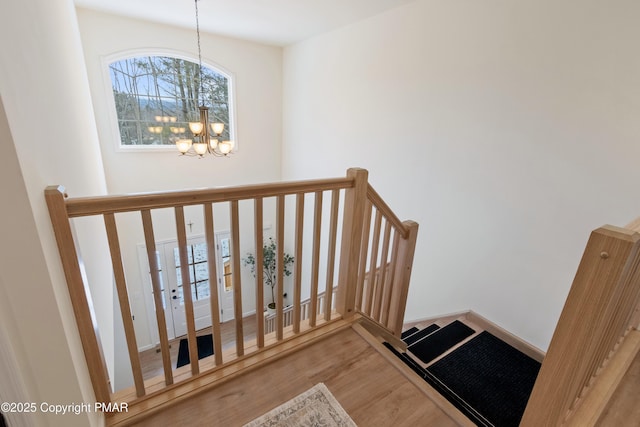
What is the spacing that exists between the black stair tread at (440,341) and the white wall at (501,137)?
249 mm

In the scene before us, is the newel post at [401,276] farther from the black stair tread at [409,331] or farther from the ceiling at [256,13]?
the ceiling at [256,13]

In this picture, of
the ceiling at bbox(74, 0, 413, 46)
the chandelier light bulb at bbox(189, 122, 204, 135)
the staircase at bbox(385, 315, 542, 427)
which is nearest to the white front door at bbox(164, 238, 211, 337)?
the chandelier light bulb at bbox(189, 122, 204, 135)

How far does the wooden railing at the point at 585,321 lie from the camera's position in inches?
32.7

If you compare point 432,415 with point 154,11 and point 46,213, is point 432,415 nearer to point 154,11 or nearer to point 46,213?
point 46,213

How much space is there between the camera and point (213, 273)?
1310 millimetres

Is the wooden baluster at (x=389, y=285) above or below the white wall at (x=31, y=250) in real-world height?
below

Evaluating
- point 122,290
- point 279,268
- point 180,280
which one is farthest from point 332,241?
point 180,280

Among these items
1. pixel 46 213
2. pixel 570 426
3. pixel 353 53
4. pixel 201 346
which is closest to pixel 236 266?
pixel 46 213

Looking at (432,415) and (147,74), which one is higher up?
(147,74)

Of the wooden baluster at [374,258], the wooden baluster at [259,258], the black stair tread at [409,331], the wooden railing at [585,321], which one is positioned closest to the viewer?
the wooden railing at [585,321]

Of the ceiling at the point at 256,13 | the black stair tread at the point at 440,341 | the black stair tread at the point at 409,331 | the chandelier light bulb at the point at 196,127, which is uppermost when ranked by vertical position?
the ceiling at the point at 256,13

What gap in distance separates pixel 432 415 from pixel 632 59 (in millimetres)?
2322

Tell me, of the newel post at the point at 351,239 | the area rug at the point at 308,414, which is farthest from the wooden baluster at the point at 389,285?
Result: the area rug at the point at 308,414

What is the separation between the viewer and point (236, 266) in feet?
4.46
